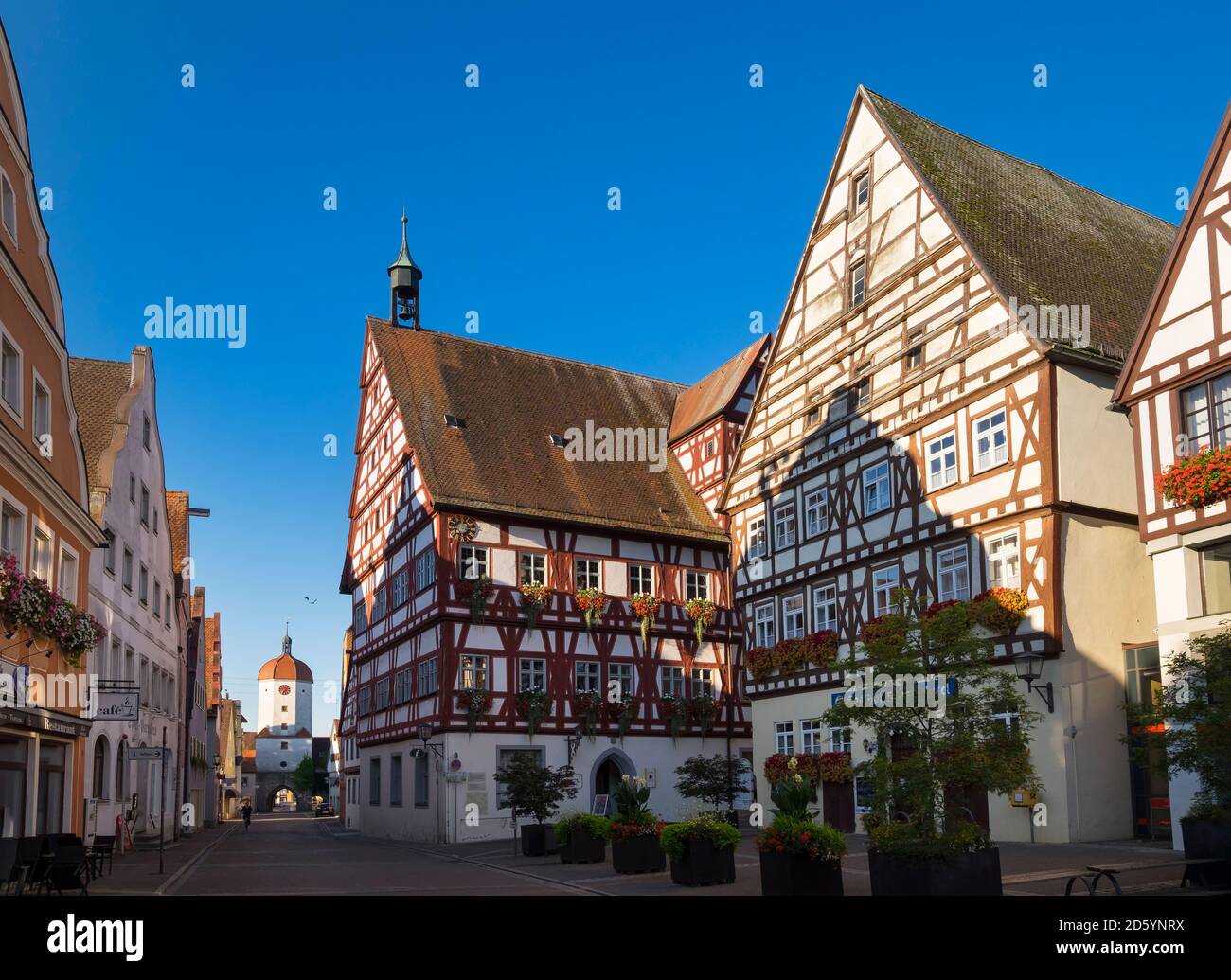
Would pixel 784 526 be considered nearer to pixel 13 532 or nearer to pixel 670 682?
pixel 670 682

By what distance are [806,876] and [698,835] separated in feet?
10.3

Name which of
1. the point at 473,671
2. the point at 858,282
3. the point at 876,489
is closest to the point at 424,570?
the point at 473,671

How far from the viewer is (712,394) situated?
4625 centimetres

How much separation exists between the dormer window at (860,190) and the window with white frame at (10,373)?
20410 mm

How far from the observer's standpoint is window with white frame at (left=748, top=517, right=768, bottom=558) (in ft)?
113

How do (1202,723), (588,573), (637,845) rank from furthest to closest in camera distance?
1. (588,573)
2. (637,845)
3. (1202,723)

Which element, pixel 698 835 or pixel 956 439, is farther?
pixel 956 439

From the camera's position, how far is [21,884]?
16.8 m

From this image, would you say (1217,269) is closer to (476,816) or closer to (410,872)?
(410,872)

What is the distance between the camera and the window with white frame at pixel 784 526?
33094 mm

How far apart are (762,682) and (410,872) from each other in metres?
12.7

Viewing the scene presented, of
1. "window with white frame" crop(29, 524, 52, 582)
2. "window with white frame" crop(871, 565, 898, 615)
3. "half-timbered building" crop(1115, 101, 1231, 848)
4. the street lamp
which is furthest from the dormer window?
"window with white frame" crop(29, 524, 52, 582)

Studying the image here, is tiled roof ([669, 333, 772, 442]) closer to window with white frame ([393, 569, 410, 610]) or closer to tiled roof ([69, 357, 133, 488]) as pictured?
window with white frame ([393, 569, 410, 610])

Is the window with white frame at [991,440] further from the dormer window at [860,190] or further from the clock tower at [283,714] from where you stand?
the clock tower at [283,714]
